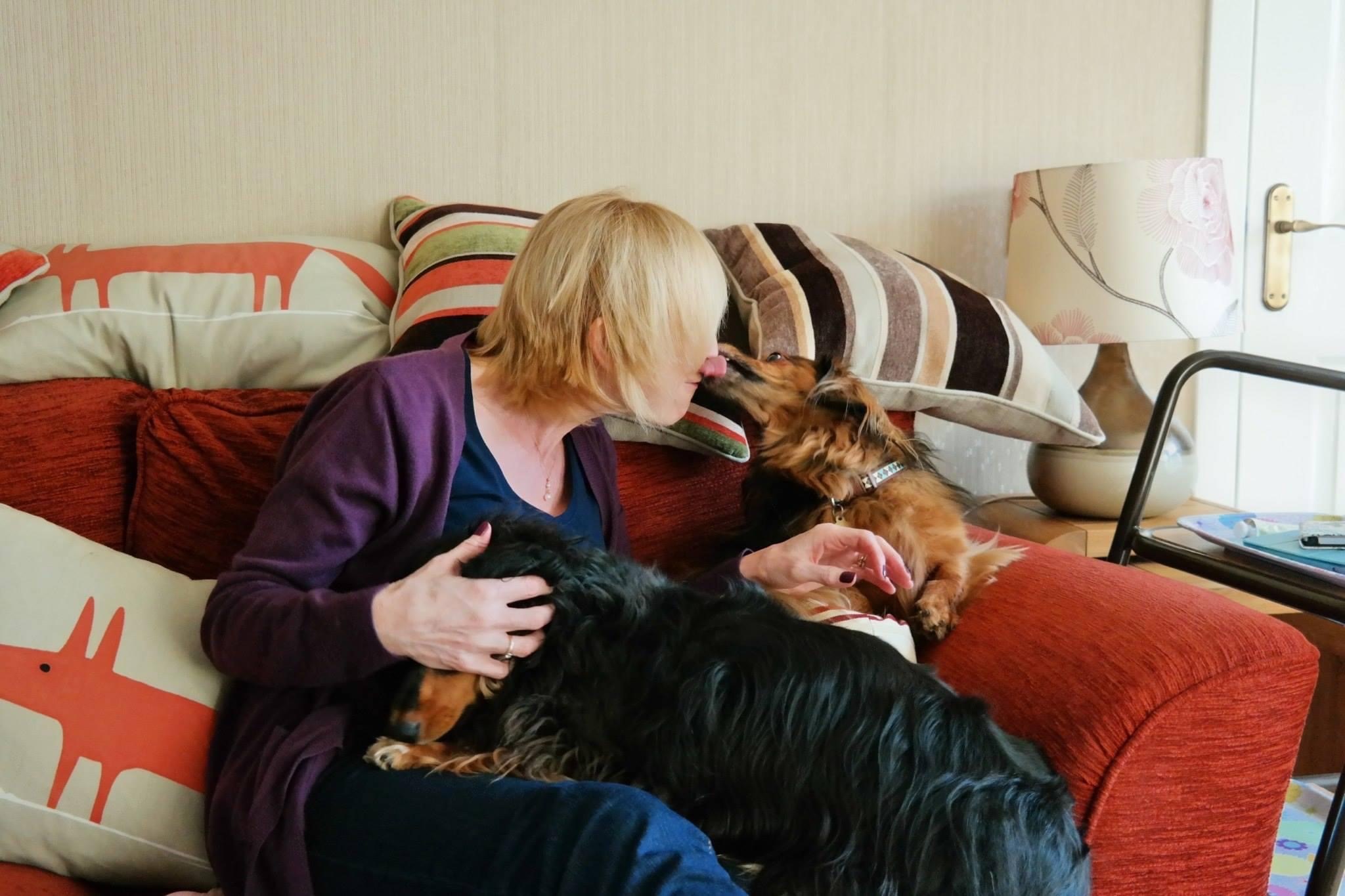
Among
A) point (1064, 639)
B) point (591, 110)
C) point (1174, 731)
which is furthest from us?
point (591, 110)

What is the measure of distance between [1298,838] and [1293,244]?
1.48 m

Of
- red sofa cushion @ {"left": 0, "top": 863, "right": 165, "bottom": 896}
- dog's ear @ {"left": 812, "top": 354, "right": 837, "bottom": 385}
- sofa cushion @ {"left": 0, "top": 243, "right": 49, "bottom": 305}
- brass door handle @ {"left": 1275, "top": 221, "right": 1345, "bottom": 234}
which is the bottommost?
red sofa cushion @ {"left": 0, "top": 863, "right": 165, "bottom": 896}

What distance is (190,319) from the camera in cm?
175

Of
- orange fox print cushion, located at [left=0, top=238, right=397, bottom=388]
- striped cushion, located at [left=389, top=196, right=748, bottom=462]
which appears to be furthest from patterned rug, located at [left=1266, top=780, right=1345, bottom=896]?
orange fox print cushion, located at [left=0, top=238, right=397, bottom=388]

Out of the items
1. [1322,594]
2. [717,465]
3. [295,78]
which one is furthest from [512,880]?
[295,78]

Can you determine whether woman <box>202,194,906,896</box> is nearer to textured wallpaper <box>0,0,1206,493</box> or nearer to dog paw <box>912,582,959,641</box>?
→ dog paw <box>912,582,959,641</box>

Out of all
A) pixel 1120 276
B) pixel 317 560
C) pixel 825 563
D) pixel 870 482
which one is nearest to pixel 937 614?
pixel 825 563

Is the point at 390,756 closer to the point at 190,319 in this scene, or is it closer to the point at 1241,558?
the point at 190,319

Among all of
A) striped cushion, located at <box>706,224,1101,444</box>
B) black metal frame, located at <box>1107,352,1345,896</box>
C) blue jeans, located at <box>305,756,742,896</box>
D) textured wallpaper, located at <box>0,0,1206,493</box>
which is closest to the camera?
blue jeans, located at <box>305,756,742,896</box>

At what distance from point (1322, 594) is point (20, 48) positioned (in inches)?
91.7

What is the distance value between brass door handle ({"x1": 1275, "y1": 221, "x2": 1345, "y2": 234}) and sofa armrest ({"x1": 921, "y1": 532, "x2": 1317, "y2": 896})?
1784 millimetres

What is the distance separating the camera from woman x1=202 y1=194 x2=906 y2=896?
1020 mm

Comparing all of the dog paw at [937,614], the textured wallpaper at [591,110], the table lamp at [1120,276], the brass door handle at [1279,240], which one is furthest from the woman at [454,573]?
the brass door handle at [1279,240]

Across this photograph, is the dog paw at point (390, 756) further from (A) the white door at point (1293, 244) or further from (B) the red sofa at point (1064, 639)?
(A) the white door at point (1293, 244)
